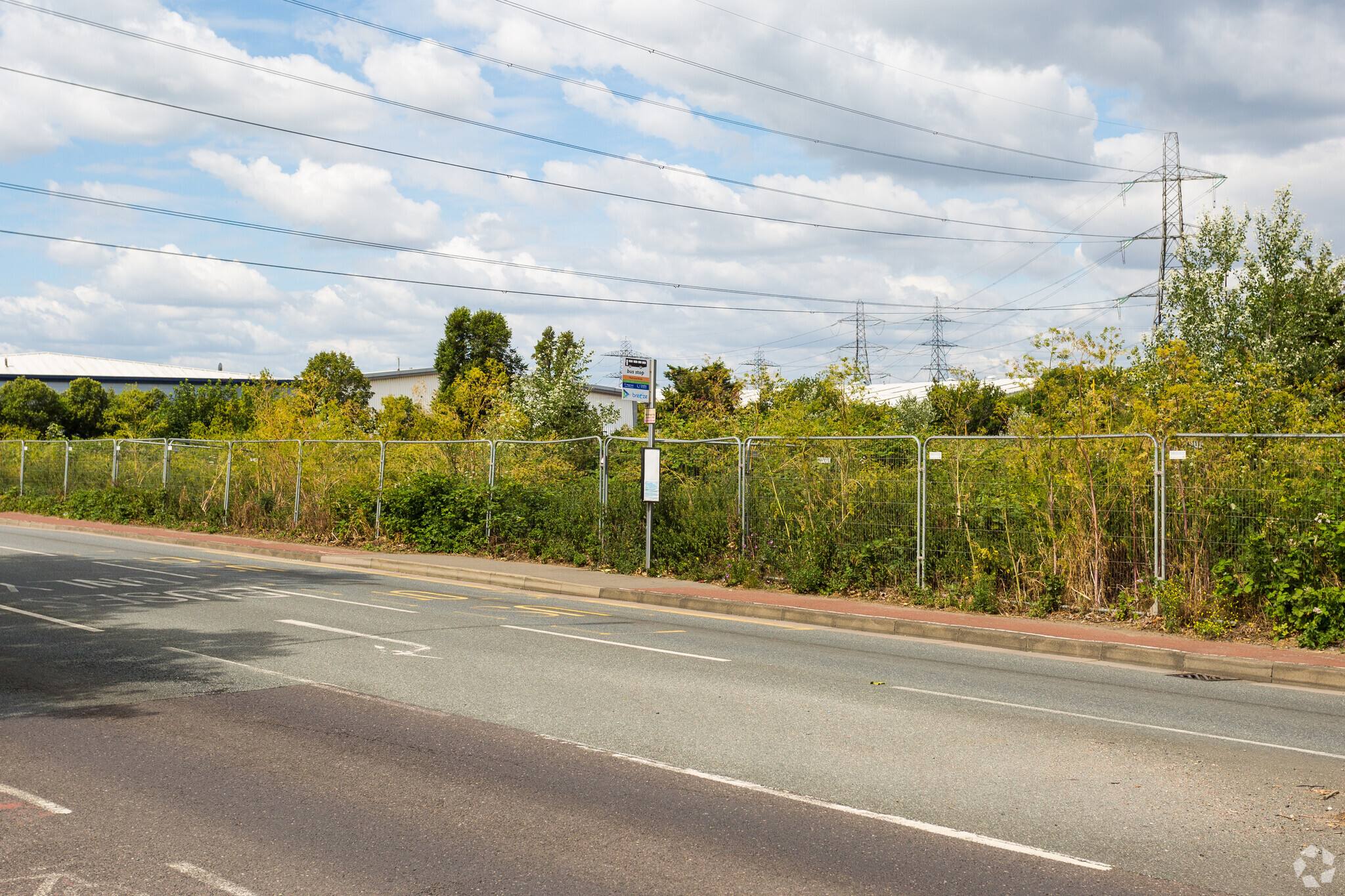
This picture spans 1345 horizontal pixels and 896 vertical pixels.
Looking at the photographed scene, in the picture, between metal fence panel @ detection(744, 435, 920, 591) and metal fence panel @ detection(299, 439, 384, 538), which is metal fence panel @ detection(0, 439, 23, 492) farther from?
metal fence panel @ detection(744, 435, 920, 591)

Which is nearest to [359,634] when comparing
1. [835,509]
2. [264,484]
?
[835,509]

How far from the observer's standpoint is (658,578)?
689 inches

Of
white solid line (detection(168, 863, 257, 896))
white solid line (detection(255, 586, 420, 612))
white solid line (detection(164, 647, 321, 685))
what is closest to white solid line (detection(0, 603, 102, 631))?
white solid line (detection(164, 647, 321, 685))

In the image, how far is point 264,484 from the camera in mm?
26359

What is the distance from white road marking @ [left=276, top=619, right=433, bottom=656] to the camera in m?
10.4

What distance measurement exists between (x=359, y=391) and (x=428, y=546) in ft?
190

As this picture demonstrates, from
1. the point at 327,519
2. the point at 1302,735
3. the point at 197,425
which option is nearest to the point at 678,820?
the point at 1302,735

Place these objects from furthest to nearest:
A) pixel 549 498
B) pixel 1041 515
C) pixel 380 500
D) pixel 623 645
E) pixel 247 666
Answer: pixel 380 500
pixel 549 498
pixel 1041 515
pixel 623 645
pixel 247 666

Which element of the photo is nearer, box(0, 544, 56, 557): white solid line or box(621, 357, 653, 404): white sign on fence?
box(621, 357, 653, 404): white sign on fence

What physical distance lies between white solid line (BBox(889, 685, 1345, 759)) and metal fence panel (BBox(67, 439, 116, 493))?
99.8ft

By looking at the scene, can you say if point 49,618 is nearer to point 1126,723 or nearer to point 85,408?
point 1126,723

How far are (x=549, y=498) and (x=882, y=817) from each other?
578 inches

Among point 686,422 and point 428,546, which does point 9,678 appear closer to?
point 428,546

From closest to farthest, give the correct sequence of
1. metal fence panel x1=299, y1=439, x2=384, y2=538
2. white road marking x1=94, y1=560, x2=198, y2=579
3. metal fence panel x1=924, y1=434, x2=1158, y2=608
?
metal fence panel x1=924, y1=434, x2=1158, y2=608 → white road marking x1=94, y1=560, x2=198, y2=579 → metal fence panel x1=299, y1=439, x2=384, y2=538
